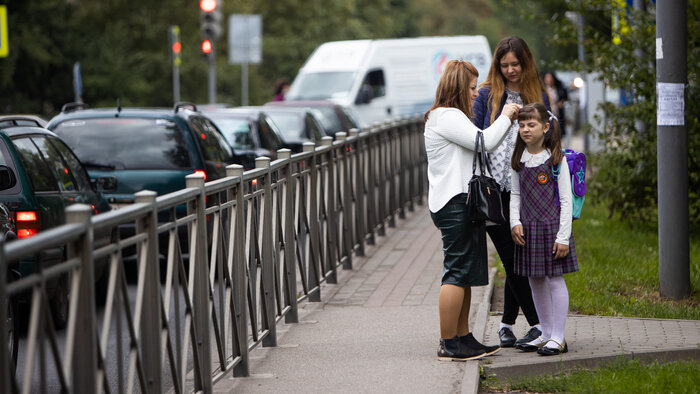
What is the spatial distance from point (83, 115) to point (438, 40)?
17.8m

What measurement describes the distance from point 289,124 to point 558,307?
1150 centimetres

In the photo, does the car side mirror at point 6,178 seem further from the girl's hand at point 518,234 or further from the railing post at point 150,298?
the girl's hand at point 518,234

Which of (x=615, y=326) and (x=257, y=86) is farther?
(x=257, y=86)

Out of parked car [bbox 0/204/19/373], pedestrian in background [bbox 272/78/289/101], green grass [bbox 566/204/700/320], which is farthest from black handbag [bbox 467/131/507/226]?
pedestrian in background [bbox 272/78/289/101]

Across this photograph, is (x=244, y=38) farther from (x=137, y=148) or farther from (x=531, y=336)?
(x=531, y=336)

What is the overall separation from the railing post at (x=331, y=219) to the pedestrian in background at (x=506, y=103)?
262 centimetres

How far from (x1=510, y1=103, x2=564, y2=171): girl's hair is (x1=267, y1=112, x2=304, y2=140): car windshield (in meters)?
11.0

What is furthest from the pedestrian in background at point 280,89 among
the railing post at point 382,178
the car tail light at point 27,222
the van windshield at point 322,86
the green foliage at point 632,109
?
the car tail light at point 27,222

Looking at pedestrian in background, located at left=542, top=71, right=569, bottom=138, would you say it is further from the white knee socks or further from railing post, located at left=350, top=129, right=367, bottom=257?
the white knee socks

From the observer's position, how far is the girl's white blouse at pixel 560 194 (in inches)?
246

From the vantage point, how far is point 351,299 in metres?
8.73

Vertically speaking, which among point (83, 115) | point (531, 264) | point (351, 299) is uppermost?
point (83, 115)

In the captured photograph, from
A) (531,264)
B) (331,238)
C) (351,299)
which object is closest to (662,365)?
(531,264)

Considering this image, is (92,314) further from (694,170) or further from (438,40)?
(438,40)
